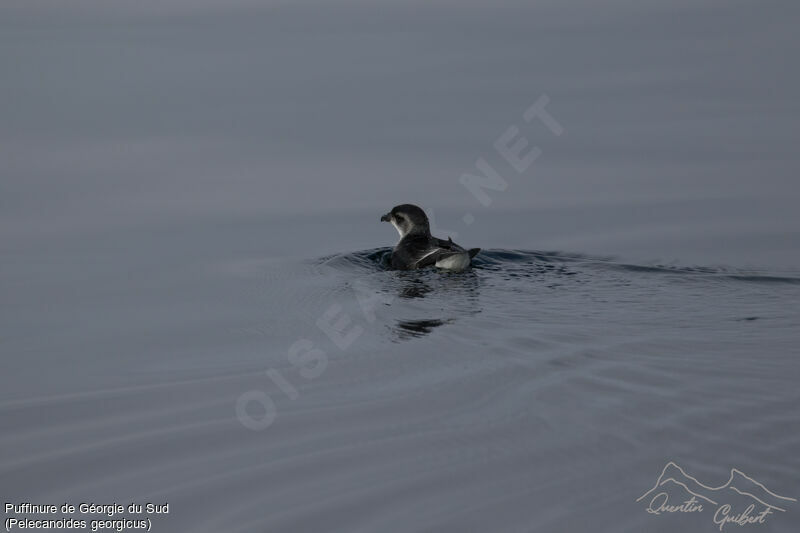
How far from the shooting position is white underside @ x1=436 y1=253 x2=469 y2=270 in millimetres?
11984

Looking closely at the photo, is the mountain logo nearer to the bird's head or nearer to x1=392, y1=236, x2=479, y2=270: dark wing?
x1=392, y1=236, x2=479, y2=270: dark wing

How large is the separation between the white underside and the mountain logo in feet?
20.3

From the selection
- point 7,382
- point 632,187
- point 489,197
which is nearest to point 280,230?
point 489,197

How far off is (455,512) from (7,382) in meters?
4.20

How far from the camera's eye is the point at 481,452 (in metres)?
6.46

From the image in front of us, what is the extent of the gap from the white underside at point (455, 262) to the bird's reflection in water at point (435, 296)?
0.10m

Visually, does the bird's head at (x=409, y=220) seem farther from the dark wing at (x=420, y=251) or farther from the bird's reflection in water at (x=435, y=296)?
the bird's reflection in water at (x=435, y=296)

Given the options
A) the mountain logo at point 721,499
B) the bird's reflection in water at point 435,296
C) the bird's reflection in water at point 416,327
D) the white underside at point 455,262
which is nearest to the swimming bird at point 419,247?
the white underside at point 455,262

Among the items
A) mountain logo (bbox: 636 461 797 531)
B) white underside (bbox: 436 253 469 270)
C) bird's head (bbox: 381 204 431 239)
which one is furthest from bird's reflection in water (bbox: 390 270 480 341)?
mountain logo (bbox: 636 461 797 531)

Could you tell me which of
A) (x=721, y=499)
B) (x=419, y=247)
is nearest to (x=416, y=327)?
(x=419, y=247)

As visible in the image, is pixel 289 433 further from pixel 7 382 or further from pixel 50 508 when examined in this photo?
pixel 7 382

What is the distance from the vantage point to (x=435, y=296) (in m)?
11.3

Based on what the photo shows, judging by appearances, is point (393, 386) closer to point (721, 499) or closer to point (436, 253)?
point (721, 499)

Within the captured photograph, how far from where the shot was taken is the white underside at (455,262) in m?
12.0
